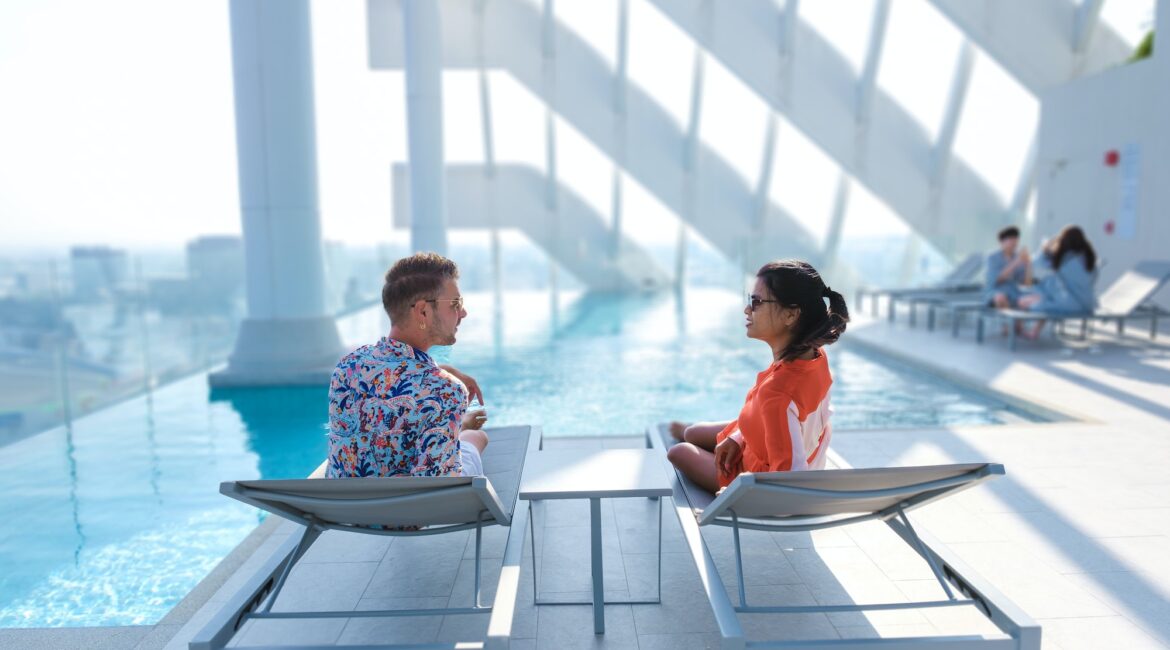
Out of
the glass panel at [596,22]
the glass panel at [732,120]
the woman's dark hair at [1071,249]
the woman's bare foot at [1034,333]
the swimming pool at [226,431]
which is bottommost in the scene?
the swimming pool at [226,431]

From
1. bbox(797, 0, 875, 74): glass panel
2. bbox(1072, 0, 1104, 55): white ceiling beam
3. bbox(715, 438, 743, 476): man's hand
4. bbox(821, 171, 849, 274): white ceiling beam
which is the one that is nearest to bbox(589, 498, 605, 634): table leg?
bbox(715, 438, 743, 476): man's hand

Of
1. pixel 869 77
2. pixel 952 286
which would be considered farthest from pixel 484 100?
pixel 952 286

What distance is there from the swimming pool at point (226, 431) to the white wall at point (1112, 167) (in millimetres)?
3727

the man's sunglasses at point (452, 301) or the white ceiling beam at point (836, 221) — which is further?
the white ceiling beam at point (836, 221)

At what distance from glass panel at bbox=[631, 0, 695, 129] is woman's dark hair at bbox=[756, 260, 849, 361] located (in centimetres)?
1113

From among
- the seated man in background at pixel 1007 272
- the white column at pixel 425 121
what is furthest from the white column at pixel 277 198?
the seated man in background at pixel 1007 272

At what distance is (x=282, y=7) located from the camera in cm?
707

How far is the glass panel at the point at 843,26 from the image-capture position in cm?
1180

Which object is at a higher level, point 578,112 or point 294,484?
point 578,112

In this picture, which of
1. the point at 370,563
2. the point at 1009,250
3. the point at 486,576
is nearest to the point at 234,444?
the point at 370,563

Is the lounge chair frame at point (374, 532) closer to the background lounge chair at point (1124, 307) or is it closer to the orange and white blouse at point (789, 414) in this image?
the orange and white blouse at point (789, 414)

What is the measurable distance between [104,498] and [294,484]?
294 centimetres

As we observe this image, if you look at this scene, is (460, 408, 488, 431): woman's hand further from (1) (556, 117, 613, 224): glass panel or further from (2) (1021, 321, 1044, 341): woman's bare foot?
Result: (1) (556, 117, 613, 224): glass panel

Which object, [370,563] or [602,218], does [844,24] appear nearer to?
[602,218]
